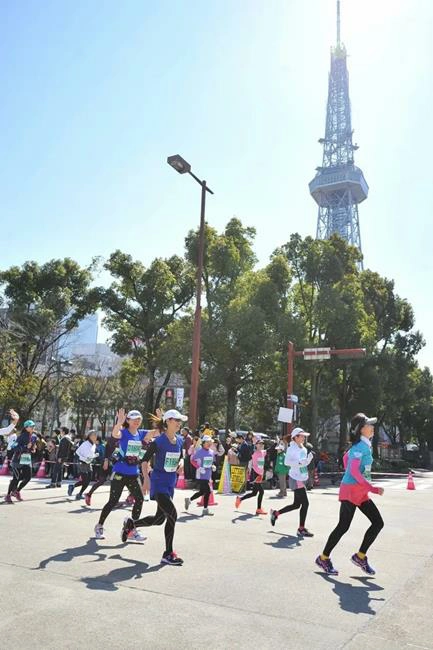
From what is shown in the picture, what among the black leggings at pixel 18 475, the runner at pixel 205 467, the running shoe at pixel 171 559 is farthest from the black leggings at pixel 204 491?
the running shoe at pixel 171 559

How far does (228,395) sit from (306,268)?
326 inches

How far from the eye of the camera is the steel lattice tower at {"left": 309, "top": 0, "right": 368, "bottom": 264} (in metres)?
96.6

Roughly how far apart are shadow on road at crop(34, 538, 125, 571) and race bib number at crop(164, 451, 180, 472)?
1270 millimetres

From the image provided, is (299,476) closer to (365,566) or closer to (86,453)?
(365,566)

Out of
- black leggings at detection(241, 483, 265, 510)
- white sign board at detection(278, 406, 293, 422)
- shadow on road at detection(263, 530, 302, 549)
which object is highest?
white sign board at detection(278, 406, 293, 422)

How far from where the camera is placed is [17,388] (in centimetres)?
2606

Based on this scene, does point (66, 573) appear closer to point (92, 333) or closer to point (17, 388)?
point (17, 388)

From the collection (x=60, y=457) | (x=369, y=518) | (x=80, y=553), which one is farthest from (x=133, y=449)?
(x=60, y=457)

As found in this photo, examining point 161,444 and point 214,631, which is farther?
point 161,444

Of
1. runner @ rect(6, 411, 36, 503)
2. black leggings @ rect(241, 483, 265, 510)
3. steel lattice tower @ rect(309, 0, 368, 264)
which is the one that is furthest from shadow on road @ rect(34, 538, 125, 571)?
steel lattice tower @ rect(309, 0, 368, 264)

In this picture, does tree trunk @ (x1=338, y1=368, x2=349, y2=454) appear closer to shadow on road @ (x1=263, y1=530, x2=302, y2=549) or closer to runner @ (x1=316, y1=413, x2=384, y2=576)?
shadow on road @ (x1=263, y1=530, x2=302, y2=549)

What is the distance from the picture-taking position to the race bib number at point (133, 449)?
25.7 feet

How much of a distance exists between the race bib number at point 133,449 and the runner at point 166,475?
1.09m

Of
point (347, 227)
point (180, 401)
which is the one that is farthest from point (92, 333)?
point (180, 401)
